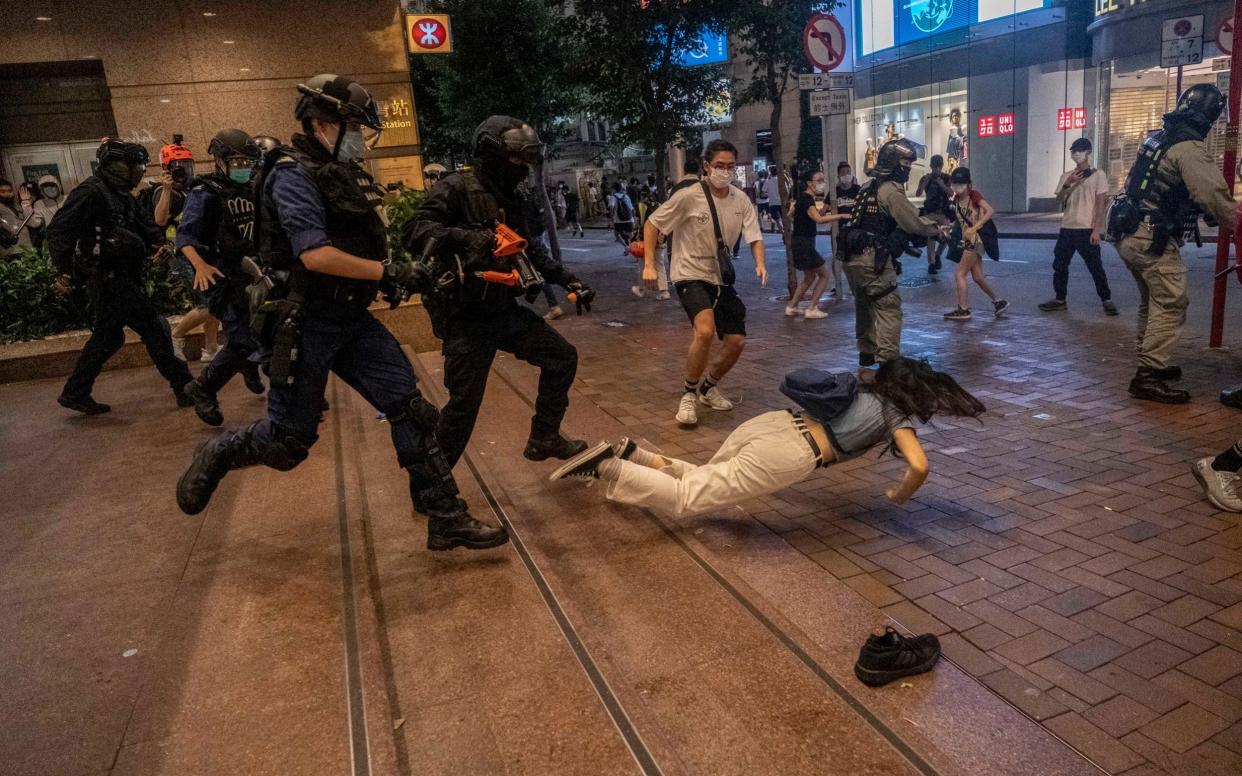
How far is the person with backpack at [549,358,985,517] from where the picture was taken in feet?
11.7

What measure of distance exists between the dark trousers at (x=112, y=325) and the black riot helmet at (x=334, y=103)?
3.85 meters

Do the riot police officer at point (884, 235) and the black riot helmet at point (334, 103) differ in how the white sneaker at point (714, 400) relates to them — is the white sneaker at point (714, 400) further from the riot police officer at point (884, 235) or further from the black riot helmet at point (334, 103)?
the black riot helmet at point (334, 103)

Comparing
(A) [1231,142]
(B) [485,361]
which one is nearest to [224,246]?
(B) [485,361]

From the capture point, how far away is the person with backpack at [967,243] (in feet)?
28.5

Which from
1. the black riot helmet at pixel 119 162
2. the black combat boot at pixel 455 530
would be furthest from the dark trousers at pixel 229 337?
the black combat boot at pixel 455 530

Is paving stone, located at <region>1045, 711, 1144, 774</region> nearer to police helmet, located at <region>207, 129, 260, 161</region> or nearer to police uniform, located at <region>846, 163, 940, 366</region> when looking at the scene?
police uniform, located at <region>846, 163, 940, 366</region>

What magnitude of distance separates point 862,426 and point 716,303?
90.9 inches

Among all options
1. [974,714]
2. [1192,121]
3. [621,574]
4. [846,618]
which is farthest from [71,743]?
[1192,121]

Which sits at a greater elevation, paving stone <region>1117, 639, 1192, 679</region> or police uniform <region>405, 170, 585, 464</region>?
police uniform <region>405, 170, 585, 464</region>

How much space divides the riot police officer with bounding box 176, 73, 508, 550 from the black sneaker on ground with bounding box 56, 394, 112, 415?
3.50m

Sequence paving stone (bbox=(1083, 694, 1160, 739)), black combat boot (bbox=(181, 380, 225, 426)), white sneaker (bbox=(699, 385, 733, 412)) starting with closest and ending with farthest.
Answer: paving stone (bbox=(1083, 694, 1160, 739)) → black combat boot (bbox=(181, 380, 225, 426)) → white sneaker (bbox=(699, 385, 733, 412))

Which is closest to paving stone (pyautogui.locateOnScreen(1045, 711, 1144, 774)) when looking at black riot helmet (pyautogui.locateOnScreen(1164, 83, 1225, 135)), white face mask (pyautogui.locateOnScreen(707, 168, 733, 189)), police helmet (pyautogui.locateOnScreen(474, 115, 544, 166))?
police helmet (pyautogui.locateOnScreen(474, 115, 544, 166))

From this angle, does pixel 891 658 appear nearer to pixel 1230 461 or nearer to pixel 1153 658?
pixel 1153 658

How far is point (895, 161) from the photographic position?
6.27 m
